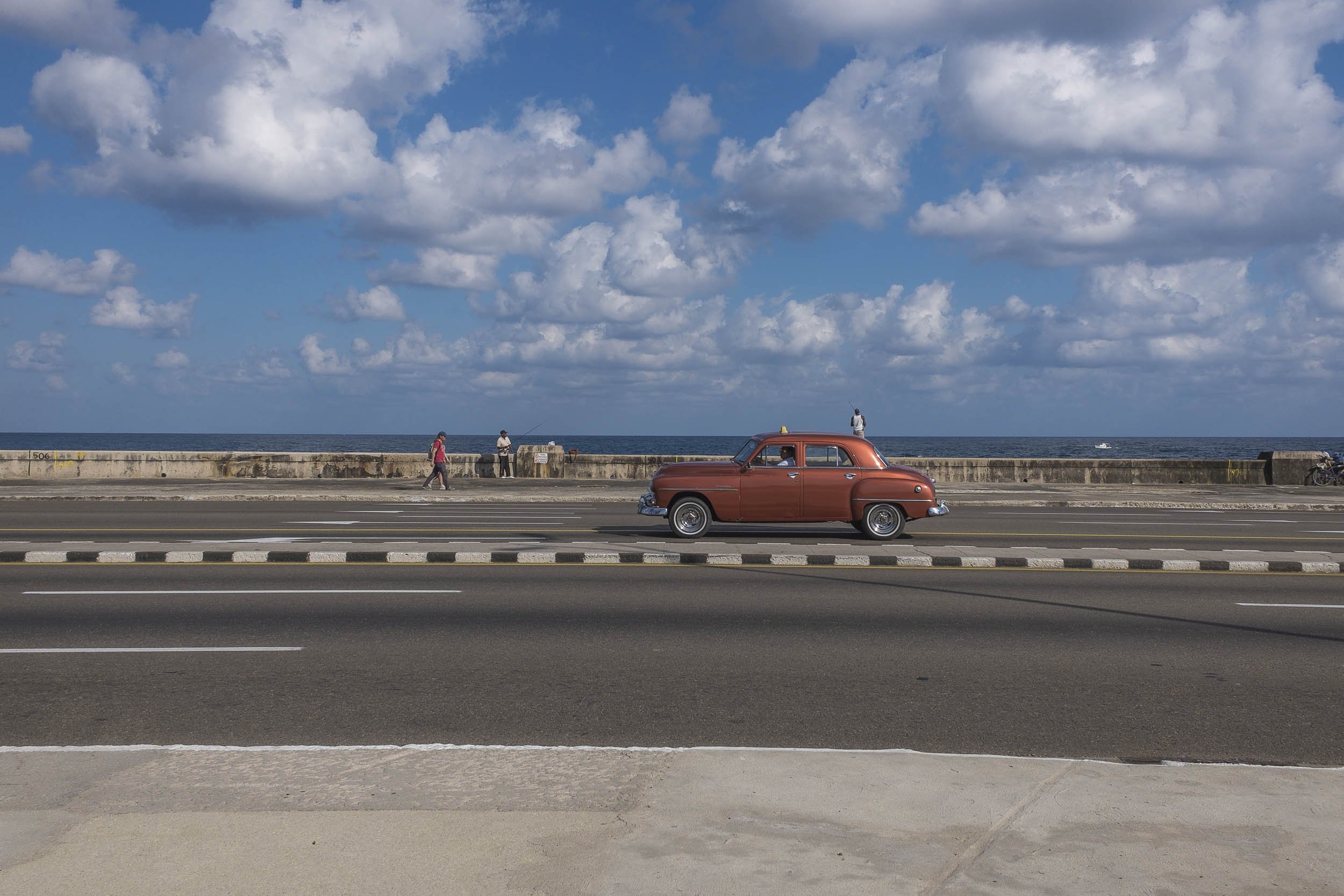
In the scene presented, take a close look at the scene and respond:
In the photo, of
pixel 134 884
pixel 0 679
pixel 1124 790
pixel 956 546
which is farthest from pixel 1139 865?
pixel 956 546

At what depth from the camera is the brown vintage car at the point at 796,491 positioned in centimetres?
1628

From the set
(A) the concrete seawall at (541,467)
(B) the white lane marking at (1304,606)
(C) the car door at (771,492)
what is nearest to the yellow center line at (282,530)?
(C) the car door at (771,492)

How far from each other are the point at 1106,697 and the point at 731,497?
9751 millimetres

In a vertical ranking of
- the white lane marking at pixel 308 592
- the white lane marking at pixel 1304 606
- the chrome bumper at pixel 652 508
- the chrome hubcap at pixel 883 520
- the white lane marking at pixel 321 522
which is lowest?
the white lane marking at pixel 1304 606

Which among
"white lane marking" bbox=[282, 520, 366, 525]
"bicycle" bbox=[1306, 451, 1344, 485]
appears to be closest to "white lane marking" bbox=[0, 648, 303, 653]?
"white lane marking" bbox=[282, 520, 366, 525]

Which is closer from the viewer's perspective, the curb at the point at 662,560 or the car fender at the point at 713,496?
the curb at the point at 662,560

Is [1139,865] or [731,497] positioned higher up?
[731,497]

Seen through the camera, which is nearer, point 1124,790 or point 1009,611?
point 1124,790

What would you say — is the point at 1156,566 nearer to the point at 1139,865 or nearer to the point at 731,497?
the point at 731,497

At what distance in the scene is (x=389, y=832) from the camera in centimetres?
415

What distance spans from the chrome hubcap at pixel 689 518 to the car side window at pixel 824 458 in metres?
1.89

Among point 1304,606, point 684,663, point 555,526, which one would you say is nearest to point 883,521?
point 555,526

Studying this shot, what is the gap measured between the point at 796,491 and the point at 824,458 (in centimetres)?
71

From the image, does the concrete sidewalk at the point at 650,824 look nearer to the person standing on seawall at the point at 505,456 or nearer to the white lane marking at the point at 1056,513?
the white lane marking at the point at 1056,513
